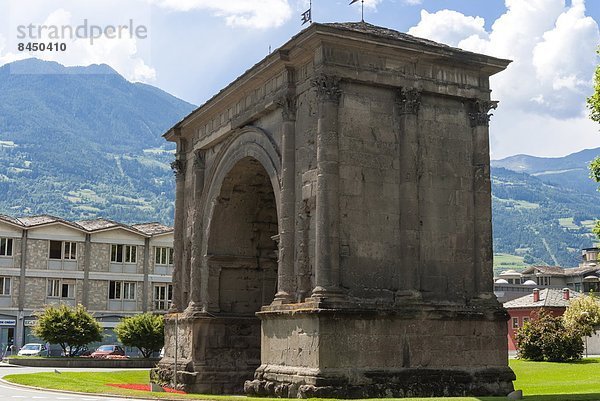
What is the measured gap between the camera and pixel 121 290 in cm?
6688

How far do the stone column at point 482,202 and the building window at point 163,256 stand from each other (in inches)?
1795

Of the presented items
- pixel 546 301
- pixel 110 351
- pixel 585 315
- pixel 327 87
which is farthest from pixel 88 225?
pixel 327 87

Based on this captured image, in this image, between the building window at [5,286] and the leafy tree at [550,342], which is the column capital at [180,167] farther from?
the building window at [5,286]

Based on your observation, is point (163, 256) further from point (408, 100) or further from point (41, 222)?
point (408, 100)

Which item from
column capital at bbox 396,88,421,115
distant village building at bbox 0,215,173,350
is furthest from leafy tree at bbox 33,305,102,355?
column capital at bbox 396,88,421,115

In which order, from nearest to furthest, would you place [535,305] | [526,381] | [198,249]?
1. [198,249]
2. [526,381]
3. [535,305]

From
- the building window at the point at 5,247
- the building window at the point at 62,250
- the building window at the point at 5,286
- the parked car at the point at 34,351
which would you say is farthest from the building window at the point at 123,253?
the parked car at the point at 34,351

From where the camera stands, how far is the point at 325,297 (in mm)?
23078

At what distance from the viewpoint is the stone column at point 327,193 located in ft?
76.6

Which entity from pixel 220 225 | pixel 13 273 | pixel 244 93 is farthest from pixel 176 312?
pixel 13 273

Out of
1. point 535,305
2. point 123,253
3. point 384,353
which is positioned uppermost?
point 123,253

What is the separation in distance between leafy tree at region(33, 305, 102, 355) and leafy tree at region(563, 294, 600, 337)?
2970 cm

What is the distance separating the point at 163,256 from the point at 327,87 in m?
46.8

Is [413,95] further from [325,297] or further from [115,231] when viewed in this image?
[115,231]
